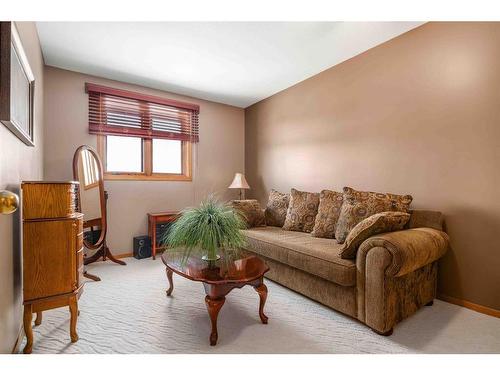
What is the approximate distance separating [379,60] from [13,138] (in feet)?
10.2

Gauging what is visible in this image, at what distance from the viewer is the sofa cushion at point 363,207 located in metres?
2.21

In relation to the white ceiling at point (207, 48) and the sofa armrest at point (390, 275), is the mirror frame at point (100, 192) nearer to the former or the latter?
Answer: the white ceiling at point (207, 48)

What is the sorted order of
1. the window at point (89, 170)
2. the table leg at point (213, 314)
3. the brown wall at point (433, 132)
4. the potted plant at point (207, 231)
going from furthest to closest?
the window at point (89, 170), the brown wall at point (433, 132), the potted plant at point (207, 231), the table leg at point (213, 314)

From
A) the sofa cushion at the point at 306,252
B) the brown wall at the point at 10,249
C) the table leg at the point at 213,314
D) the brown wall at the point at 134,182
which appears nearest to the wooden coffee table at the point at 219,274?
the table leg at the point at 213,314

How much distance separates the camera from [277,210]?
325 cm

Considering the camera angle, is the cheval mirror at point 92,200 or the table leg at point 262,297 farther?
the cheval mirror at point 92,200

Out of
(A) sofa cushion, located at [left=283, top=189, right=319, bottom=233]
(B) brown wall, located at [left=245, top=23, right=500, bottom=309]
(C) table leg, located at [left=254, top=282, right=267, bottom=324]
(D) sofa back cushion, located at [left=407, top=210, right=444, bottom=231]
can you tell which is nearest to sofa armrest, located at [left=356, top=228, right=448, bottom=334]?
(D) sofa back cushion, located at [left=407, top=210, right=444, bottom=231]

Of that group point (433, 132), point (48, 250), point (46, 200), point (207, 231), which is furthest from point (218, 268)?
point (433, 132)

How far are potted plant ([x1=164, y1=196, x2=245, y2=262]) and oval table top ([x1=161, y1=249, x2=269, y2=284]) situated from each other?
101 mm

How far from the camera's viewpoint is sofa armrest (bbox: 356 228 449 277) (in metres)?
1.56

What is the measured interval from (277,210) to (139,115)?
238 centimetres

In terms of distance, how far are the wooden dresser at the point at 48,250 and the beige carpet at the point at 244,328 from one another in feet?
0.86

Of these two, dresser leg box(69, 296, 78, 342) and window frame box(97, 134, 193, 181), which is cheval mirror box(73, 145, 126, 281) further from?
dresser leg box(69, 296, 78, 342)
